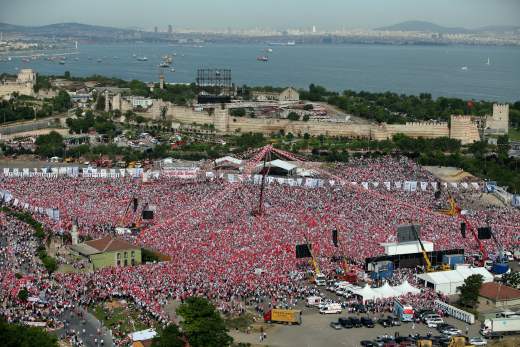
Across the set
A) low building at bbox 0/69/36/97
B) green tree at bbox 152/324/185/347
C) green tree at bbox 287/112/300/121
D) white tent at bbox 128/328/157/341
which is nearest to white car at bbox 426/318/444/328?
green tree at bbox 152/324/185/347

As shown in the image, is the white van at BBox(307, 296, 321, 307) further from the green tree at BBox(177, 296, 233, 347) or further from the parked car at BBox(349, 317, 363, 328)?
the green tree at BBox(177, 296, 233, 347)

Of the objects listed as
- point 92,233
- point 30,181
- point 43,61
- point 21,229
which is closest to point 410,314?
point 92,233

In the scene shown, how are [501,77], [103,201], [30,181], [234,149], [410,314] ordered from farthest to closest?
[501,77], [234,149], [30,181], [103,201], [410,314]

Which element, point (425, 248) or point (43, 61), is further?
point (43, 61)

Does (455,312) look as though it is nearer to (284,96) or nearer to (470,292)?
(470,292)

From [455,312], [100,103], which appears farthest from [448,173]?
[100,103]

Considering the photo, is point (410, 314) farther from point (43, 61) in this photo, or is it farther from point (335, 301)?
point (43, 61)

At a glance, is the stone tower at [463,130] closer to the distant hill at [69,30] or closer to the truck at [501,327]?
the truck at [501,327]
